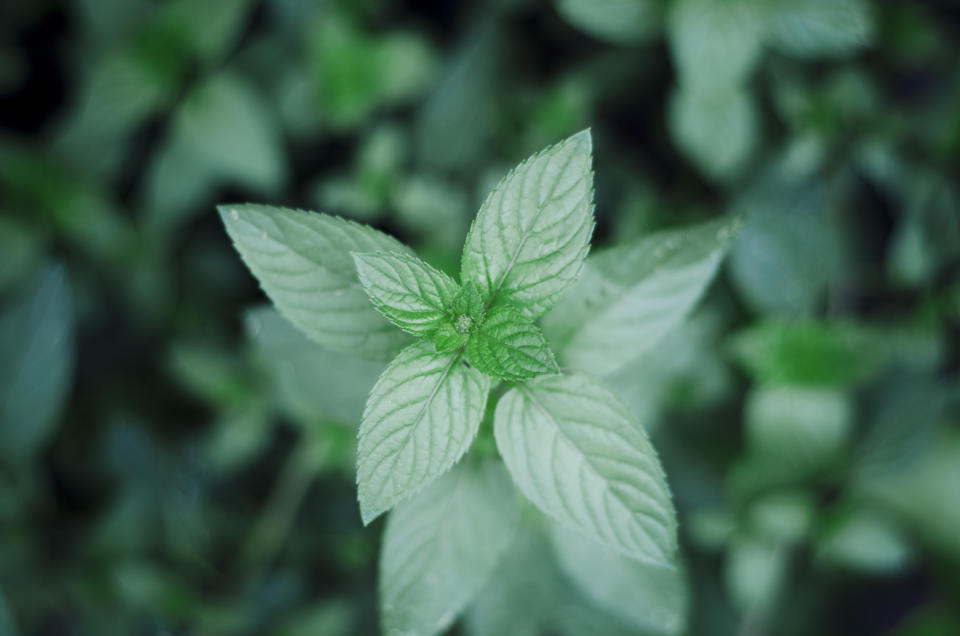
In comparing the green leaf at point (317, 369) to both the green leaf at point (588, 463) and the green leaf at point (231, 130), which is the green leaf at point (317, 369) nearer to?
the green leaf at point (588, 463)

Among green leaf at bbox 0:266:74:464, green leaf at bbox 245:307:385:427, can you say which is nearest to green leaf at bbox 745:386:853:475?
green leaf at bbox 245:307:385:427

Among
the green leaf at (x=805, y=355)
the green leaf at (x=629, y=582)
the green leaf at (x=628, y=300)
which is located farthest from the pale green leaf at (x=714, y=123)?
the green leaf at (x=629, y=582)

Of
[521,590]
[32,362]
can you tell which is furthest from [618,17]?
[32,362]

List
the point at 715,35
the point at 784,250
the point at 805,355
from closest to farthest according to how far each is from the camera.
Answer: the point at 715,35
the point at 805,355
the point at 784,250

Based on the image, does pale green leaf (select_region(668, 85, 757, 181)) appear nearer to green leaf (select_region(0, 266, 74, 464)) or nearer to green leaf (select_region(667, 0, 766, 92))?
green leaf (select_region(667, 0, 766, 92))

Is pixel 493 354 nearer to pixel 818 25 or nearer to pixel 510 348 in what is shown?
pixel 510 348

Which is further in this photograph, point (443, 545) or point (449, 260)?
point (449, 260)
